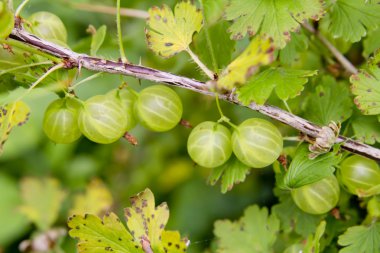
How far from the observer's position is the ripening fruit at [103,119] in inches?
42.6

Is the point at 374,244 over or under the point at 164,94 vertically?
under

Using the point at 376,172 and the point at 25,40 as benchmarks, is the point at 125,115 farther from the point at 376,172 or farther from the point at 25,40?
the point at 376,172

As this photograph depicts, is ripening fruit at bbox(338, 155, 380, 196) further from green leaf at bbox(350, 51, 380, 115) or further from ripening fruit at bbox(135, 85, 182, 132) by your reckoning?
ripening fruit at bbox(135, 85, 182, 132)

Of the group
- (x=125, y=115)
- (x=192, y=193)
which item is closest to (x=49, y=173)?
(x=192, y=193)

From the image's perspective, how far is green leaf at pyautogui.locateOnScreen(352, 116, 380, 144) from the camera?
1154 millimetres

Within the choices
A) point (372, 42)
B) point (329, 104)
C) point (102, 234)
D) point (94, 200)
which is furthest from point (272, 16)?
point (94, 200)

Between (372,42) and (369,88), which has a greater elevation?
(372,42)

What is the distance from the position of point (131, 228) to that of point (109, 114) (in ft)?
0.80

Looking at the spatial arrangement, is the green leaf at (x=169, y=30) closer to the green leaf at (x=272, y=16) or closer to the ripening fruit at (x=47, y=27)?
the green leaf at (x=272, y=16)

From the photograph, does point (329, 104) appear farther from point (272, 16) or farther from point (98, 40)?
point (98, 40)

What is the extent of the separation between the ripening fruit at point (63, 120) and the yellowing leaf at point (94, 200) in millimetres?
711

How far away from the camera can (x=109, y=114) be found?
1084 mm

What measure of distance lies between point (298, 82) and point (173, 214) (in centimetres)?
119

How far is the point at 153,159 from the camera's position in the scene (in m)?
2.21
